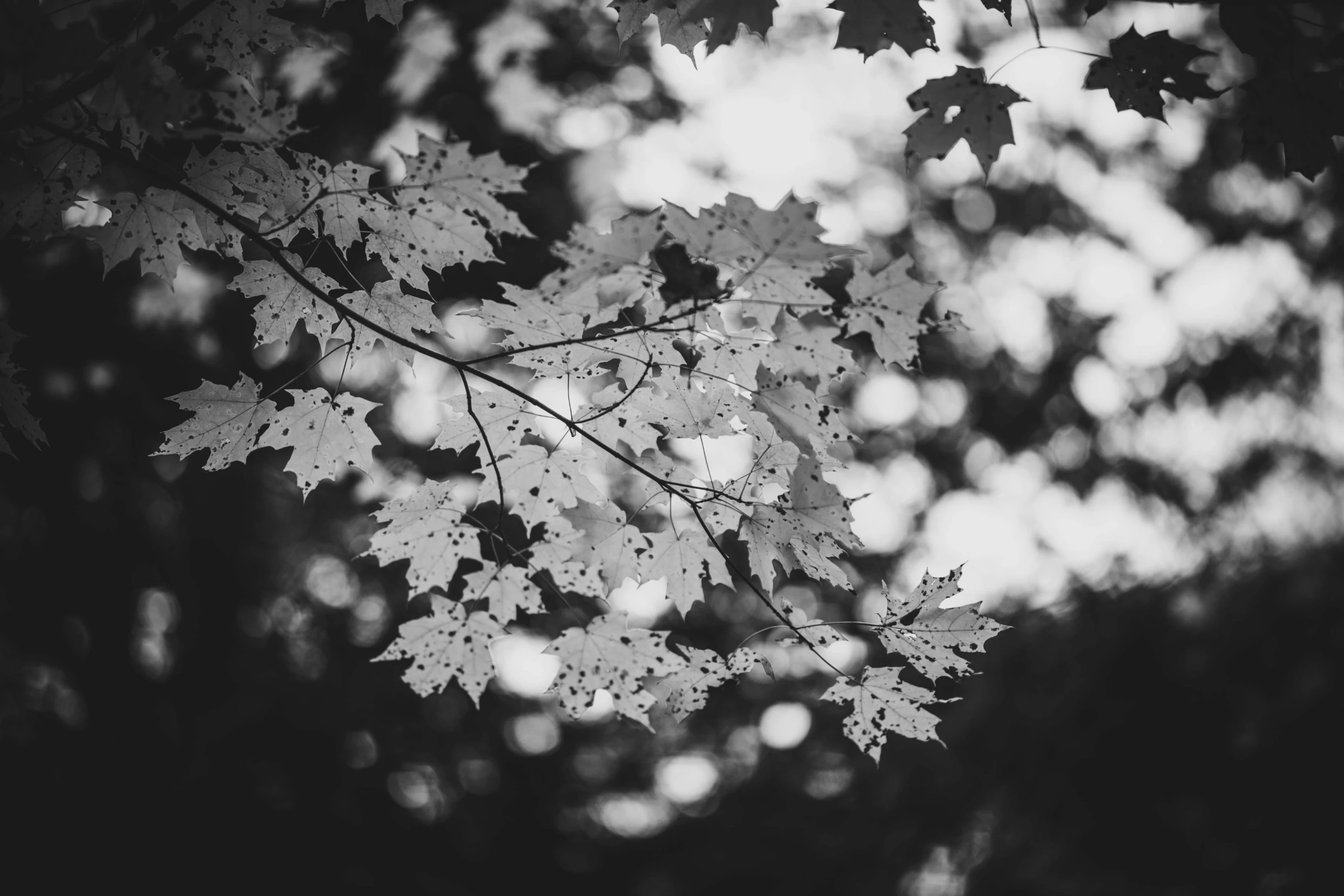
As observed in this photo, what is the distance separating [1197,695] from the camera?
5.41 meters

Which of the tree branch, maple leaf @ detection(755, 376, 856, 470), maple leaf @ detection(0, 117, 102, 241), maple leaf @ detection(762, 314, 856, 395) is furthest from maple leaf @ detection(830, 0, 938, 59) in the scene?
maple leaf @ detection(0, 117, 102, 241)

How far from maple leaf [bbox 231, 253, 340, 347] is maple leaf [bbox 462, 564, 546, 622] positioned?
0.55m

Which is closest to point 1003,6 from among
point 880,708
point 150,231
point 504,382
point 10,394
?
point 504,382

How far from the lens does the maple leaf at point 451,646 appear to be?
145cm

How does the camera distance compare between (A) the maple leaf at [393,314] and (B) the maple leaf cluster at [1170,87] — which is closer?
(B) the maple leaf cluster at [1170,87]

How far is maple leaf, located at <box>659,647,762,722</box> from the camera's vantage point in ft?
4.84

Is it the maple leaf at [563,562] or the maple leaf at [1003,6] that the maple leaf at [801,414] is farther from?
the maple leaf at [1003,6]

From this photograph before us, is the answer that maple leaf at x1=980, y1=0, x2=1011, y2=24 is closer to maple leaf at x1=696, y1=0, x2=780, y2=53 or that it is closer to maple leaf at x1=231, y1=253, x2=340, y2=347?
maple leaf at x1=696, y1=0, x2=780, y2=53

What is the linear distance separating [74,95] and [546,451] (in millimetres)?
921

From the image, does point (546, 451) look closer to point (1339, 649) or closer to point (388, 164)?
point (388, 164)

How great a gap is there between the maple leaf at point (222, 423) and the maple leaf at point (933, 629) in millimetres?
1254

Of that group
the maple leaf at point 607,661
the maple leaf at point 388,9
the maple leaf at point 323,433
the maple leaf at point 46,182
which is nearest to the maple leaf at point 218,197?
the maple leaf at point 46,182

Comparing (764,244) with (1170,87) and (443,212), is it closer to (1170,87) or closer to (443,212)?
(443,212)

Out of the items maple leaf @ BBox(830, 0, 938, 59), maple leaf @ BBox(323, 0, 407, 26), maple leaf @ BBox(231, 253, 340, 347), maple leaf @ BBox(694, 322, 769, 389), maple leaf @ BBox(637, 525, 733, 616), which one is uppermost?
maple leaf @ BBox(323, 0, 407, 26)
